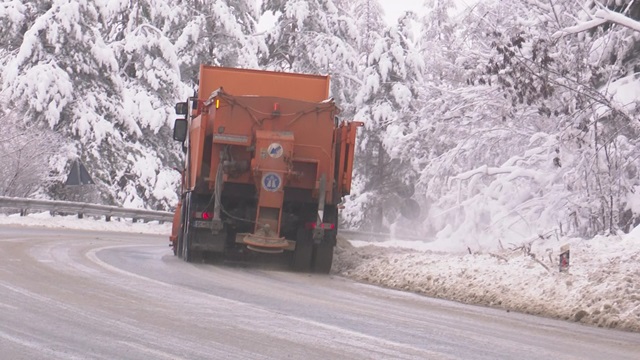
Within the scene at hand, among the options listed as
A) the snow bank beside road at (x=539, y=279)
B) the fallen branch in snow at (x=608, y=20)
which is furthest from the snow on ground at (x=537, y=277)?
the fallen branch in snow at (x=608, y=20)

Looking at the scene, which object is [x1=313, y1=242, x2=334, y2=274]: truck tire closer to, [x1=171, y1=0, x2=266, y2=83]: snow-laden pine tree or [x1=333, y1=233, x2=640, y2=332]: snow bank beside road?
[x1=333, y1=233, x2=640, y2=332]: snow bank beside road

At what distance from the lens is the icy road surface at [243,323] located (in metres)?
7.12

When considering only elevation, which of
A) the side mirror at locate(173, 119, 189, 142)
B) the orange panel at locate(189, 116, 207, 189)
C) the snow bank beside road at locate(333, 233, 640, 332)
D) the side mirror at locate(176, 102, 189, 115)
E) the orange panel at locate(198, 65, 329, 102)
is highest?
the orange panel at locate(198, 65, 329, 102)

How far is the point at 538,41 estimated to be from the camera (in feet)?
52.3

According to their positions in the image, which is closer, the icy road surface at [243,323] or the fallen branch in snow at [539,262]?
the icy road surface at [243,323]

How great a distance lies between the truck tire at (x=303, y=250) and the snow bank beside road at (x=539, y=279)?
2.21ft

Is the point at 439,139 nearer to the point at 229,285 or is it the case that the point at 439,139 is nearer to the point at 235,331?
the point at 229,285

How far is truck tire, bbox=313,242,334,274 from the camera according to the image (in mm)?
16391

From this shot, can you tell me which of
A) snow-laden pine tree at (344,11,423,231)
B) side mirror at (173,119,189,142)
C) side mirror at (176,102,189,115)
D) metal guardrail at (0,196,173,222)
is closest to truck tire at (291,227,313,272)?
side mirror at (173,119,189,142)

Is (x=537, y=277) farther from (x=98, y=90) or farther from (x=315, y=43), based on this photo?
(x=315, y=43)

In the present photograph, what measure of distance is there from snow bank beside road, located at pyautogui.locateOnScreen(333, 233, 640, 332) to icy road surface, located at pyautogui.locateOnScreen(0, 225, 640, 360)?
23.4 inches

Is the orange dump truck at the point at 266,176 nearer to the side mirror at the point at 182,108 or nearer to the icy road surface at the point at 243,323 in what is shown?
the side mirror at the point at 182,108

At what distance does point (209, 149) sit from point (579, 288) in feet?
21.1

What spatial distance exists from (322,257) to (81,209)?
16859 millimetres
